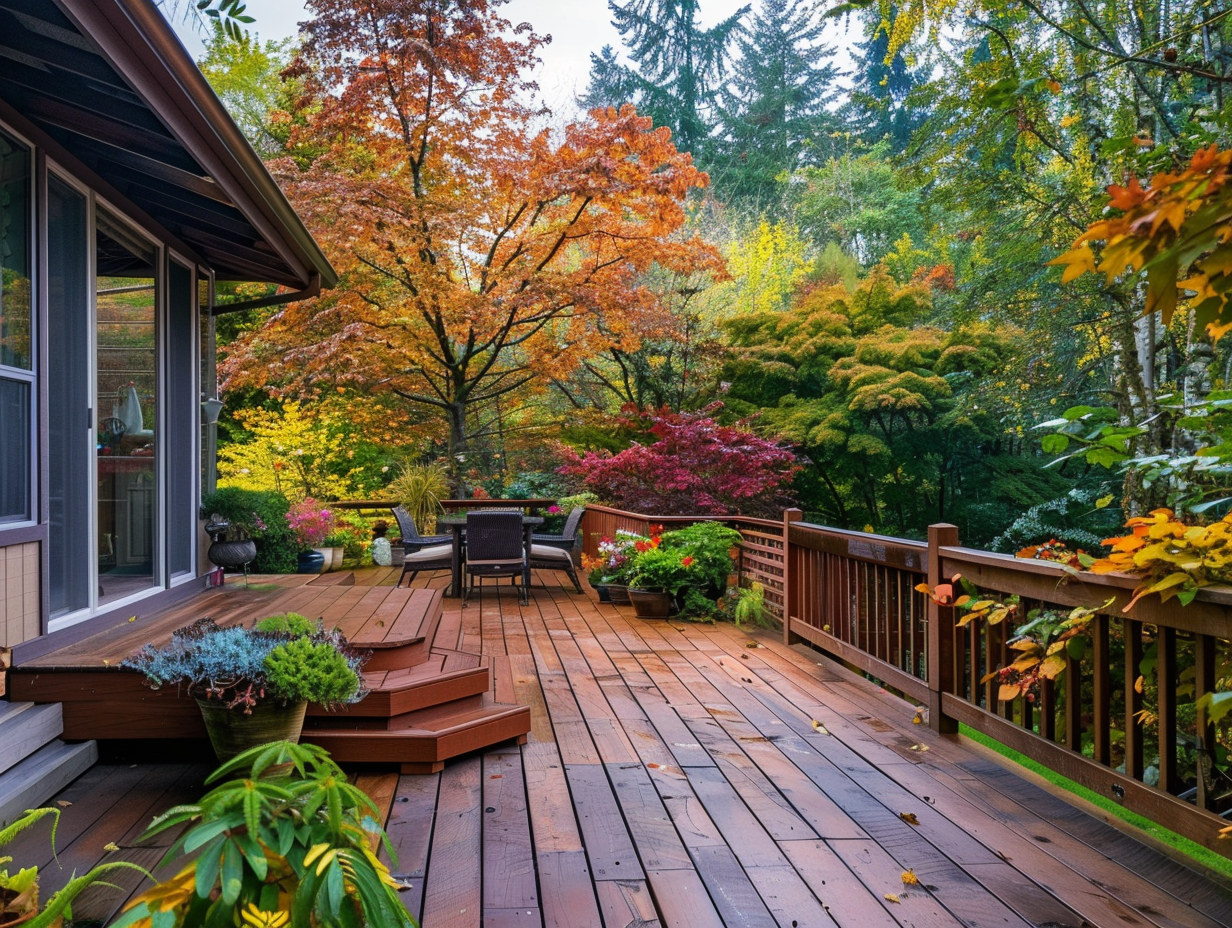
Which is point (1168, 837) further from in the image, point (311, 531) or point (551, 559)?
point (311, 531)

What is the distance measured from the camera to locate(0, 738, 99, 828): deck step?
251 cm

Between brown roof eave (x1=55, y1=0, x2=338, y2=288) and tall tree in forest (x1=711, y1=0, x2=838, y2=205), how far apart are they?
1712cm

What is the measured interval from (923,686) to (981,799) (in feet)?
3.02

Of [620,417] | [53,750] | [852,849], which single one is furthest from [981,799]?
[620,417]

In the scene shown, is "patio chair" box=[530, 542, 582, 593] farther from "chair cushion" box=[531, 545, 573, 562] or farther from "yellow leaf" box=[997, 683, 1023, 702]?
"yellow leaf" box=[997, 683, 1023, 702]

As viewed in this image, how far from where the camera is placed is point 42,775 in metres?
2.73

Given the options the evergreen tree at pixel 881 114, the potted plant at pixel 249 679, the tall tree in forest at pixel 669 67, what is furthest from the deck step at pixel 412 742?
the evergreen tree at pixel 881 114

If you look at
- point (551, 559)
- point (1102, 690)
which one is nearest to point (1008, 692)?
point (1102, 690)

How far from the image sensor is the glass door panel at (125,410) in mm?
3988

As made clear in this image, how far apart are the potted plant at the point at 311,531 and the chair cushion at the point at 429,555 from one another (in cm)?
128

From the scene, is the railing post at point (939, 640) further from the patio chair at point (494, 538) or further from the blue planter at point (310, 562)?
the blue planter at point (310, 562)

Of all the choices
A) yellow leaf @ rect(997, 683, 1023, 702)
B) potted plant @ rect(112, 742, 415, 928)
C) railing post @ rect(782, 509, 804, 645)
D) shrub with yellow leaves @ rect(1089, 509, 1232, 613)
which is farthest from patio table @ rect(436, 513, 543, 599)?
potted plant @ rect(112, 742, 415, 928)

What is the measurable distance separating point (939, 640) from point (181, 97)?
11.6 feet

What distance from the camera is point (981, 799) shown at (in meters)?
2.88
